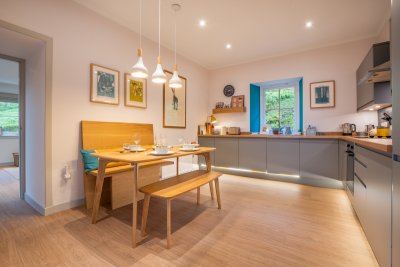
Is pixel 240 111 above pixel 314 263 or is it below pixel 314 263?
above

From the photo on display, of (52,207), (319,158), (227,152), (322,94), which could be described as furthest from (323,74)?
(52,207)

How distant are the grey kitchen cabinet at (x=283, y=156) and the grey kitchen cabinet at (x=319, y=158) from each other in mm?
101

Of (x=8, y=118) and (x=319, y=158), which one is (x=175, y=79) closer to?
(x=319, y=158)

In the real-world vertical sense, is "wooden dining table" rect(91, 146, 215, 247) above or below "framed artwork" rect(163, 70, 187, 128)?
below

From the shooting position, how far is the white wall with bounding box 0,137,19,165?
5.33 m

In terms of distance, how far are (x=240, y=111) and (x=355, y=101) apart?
221cm

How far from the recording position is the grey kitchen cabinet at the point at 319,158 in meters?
3.12

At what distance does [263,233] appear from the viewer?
1.82 m

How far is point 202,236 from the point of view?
176 centimetres

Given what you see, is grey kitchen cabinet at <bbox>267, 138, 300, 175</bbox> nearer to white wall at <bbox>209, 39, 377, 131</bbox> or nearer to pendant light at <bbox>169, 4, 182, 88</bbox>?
white wall at <bbox>209, 39, 377, 131</bbox>

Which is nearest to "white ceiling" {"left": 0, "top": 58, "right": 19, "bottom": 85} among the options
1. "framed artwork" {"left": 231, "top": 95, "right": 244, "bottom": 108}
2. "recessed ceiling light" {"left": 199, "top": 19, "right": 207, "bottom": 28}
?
"recessed ceiling light" {"left": 199, "top": 19, "right": 207, "bottom": 28}

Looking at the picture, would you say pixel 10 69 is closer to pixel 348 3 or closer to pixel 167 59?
pixel 167 59

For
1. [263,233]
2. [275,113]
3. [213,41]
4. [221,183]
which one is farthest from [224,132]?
[263,233]

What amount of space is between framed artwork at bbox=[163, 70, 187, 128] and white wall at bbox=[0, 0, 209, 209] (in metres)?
0.90
